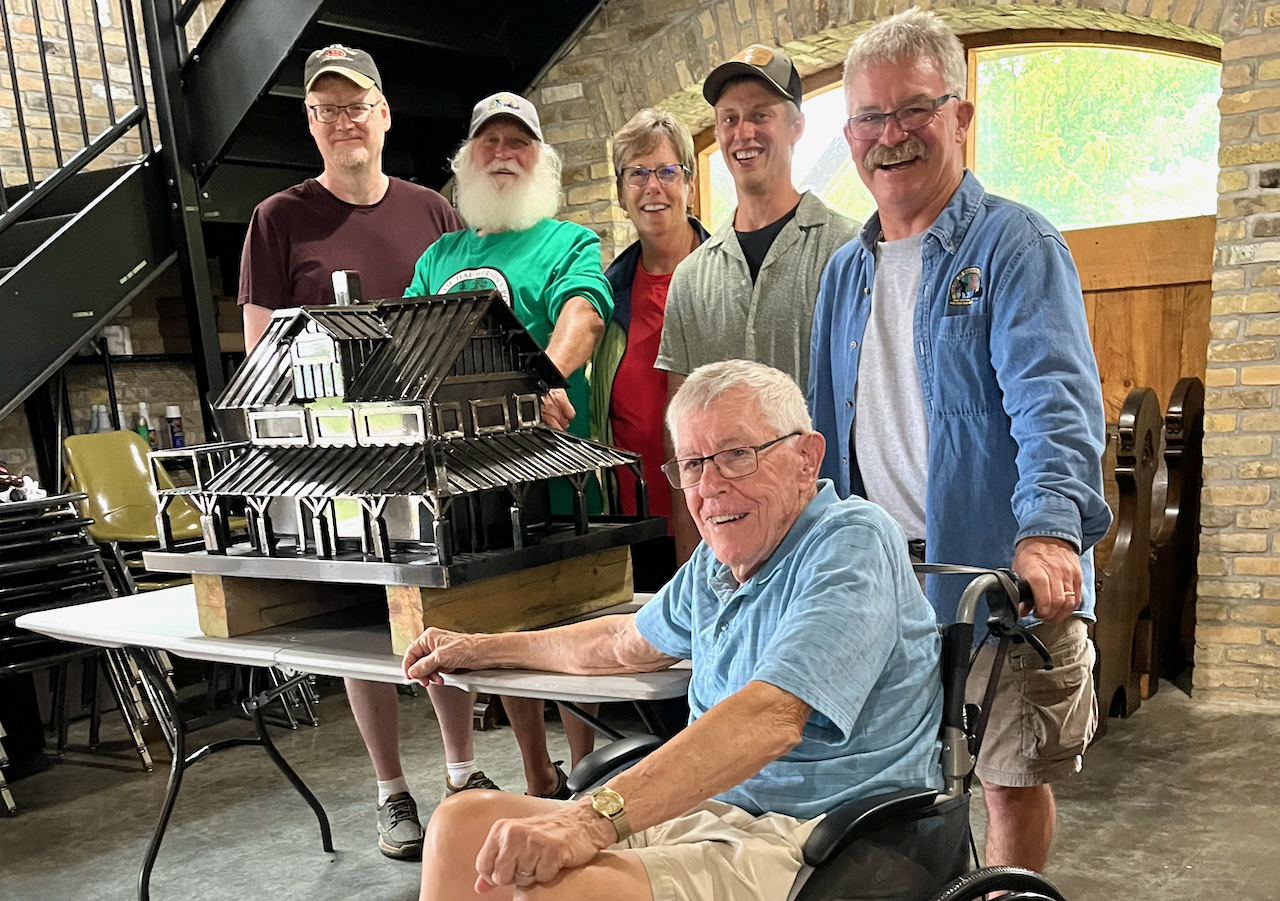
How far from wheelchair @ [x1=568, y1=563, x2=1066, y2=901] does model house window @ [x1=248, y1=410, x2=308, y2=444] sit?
1.29 m

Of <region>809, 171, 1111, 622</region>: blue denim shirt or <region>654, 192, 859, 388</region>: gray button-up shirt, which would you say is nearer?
<region>809, 171, 1111, 622</region>: blue denim shirt

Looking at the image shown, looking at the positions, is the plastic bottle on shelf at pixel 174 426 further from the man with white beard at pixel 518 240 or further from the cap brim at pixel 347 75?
the man with white beard at pixel 518 240

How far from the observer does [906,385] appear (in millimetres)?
2053

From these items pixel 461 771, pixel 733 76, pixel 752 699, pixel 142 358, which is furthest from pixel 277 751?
pixel 142 358

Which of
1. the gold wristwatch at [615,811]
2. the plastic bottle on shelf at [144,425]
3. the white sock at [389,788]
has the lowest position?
the white sock at [389,788]

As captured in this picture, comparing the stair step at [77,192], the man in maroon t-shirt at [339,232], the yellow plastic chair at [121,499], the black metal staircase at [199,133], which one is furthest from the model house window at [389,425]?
the stair step at [77,192]

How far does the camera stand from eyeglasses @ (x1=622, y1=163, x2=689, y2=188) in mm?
2959

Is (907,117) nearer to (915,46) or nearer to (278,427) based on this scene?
(915,46)

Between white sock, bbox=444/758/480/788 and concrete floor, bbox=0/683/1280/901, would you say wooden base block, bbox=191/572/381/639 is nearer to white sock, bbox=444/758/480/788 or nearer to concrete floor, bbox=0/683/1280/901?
white sock, bbox=444/758/480/788

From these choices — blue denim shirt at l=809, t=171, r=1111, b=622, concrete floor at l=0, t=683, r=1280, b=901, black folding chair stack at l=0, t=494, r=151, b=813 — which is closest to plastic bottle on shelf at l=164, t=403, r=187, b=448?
black folding chair stack at l=0, t=494, r=151, b=813

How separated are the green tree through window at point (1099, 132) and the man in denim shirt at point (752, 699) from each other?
134 inches

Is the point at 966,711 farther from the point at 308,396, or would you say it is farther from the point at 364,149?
the point at 364,149

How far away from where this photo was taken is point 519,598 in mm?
2182

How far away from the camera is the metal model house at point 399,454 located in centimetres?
208
